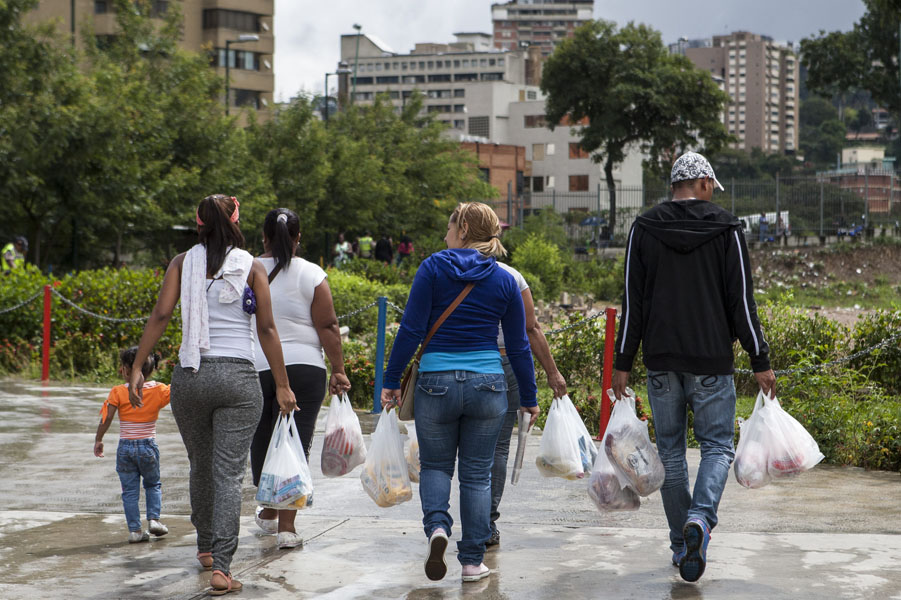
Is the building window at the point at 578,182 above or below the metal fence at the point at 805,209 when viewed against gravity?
above

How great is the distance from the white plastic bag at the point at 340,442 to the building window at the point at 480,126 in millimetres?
116785

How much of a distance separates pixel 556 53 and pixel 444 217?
27136 mm

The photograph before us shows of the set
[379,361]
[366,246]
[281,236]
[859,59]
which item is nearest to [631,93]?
[859,59]

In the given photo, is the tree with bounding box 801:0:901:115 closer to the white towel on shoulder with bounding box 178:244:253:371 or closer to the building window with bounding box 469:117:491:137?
the white towel on shoulder with bounding box 178:244:253:371

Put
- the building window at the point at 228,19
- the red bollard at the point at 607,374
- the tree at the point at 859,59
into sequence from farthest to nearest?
the building window at the point at 228,19, the tree at the point at 859,59, the red bollard at the point at 607,374

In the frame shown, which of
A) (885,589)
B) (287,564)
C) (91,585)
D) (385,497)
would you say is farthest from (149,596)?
(885,589)

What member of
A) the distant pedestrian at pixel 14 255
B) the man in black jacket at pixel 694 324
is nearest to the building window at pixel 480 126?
the distant pedestrian at pixel 14 255

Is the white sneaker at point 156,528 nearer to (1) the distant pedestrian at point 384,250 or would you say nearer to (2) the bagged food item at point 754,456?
(2) the bagged food item at point 754,456

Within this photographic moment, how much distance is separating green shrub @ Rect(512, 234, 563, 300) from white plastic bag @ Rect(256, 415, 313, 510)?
23.9 metres

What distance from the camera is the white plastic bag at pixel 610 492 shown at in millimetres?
5727

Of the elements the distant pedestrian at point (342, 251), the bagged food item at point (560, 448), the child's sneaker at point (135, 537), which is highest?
the distant pedestrian at point (342, 251)

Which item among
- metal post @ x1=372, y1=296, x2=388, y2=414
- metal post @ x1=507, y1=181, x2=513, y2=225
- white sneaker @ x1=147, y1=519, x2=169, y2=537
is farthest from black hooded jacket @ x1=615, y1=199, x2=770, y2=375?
metal post @ x1=507, y1=181, x2=513, y2=225

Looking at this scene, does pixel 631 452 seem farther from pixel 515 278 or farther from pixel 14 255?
pixel 14 255

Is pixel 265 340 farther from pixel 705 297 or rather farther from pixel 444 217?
pixel 444 217
